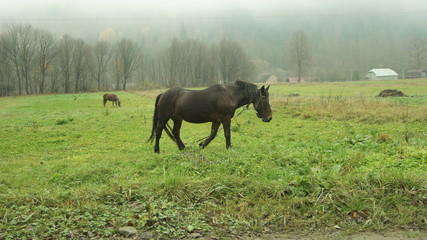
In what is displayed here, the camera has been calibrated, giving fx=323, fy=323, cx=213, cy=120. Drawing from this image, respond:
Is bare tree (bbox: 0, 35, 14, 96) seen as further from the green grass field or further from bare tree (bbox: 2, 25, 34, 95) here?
the green grass field

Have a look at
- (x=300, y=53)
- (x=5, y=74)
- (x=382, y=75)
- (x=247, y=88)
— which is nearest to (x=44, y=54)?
(x=5, y=74)

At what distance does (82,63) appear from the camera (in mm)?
91938

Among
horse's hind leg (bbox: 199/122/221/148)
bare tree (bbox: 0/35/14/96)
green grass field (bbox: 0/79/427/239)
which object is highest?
bare tree (bbox: 0/35/14/96)

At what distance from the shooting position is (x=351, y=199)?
5238 mm

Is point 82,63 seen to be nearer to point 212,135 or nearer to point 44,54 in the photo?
point 44,54

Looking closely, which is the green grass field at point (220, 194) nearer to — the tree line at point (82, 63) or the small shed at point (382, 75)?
the tree line at point (82, 63)

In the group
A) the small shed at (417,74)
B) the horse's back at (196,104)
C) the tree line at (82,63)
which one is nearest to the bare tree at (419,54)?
the small shed at (417,74)

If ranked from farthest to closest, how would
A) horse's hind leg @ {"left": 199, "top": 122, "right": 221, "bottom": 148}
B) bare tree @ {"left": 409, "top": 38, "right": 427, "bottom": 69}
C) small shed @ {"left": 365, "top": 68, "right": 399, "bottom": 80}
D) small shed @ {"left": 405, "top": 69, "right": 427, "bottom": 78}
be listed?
1. bare tree @ {"left": 409, "top": 38, "right": 427, "bottom": 69}
2. small shed @ {"left": 365, "top": 68, "right": 399, "bottom": 80}
3. small shed @ {"left": 405, "top": 69, "right": 427, "bottom": 78}
4. horse's hind leg @ {"left": 199, "top": 122, "right": 221, "bottom": 148}

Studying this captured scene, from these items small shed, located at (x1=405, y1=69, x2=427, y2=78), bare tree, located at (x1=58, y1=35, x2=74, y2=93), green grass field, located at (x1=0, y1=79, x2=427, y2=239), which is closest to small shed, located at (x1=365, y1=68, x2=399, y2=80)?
small shed, located at (x1=405, y1=69, x2=427, y2=78)

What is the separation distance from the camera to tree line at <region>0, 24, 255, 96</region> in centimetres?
8000

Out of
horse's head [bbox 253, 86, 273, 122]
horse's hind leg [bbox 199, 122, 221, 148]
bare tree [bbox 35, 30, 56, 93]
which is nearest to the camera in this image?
horse's hind leg [bbox 199, 122, 221, 148]

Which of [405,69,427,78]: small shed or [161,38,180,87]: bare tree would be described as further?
[405,69,427,78]: small shed

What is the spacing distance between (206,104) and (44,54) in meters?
86.3

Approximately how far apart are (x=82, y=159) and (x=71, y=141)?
4.44m
